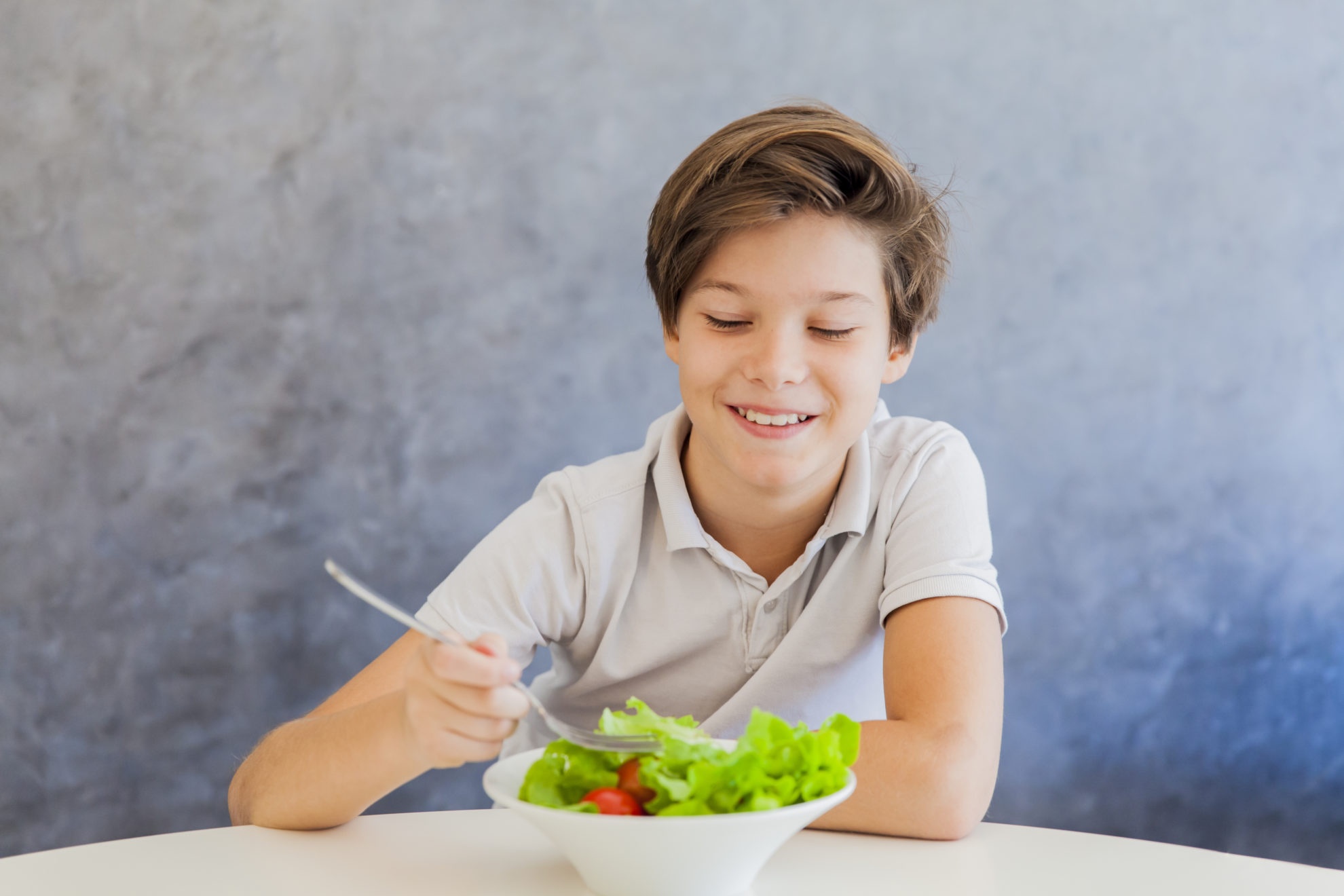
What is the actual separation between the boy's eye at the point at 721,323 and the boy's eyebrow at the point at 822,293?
0.03 metres

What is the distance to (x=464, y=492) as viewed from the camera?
189 centimetres

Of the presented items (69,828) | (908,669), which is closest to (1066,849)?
(908,669)

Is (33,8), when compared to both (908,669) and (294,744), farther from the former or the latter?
(908,669)

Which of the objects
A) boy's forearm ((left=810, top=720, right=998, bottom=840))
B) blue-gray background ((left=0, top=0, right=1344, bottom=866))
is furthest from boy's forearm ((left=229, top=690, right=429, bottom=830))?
blue-gray background ((left=0, top=0, right=1344, bottom=866))

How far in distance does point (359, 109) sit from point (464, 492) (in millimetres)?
673

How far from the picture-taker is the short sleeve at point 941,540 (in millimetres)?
1049

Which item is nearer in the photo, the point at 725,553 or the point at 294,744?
the point at 294,744

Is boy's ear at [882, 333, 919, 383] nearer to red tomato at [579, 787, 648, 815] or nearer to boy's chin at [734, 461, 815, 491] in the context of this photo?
boy's chin at [734, 461, 815, 491]

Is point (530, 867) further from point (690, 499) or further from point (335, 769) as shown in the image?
point (690, 499)

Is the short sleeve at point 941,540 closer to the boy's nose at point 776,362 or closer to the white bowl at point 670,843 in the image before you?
the boy's nose at point 776,362

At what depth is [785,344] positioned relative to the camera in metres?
1.03

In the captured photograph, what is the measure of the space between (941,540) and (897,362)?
0.23 m

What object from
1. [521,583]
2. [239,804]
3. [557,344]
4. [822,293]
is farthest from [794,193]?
[557,344]

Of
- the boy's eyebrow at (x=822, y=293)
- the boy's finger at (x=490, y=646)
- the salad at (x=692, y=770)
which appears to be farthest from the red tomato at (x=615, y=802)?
the boy's eyebrow at (x=822, y=293)
